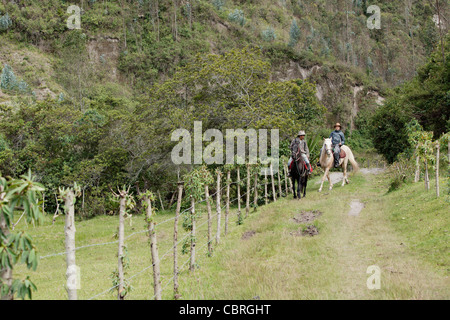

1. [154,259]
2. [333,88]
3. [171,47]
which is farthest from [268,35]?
[154,259]

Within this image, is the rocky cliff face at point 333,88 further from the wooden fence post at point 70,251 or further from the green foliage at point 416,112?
the wooden fence post at point 70,251

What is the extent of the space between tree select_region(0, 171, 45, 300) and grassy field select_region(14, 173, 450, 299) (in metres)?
3.34

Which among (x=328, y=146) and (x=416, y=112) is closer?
(x=328, y=146)

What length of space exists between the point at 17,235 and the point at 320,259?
5.48m

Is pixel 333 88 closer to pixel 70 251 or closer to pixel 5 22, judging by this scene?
pixel 5 22

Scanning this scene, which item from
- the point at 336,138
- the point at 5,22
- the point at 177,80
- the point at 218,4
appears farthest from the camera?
the point at 218,4

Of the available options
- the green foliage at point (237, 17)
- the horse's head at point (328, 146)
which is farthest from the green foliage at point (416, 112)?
Answer: the green foliage at point (237, 17)

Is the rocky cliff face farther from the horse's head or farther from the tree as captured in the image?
the tree

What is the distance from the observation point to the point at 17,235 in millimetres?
3277

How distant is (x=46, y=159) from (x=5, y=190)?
24844mm

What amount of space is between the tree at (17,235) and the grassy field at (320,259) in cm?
334

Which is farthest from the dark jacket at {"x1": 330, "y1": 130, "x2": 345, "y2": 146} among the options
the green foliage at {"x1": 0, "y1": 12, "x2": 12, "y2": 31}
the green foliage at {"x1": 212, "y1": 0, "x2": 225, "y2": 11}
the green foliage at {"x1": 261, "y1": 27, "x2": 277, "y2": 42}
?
the green foliage at {"x1": 212, "y1": 0, "x2": 225, "y2": 11}
